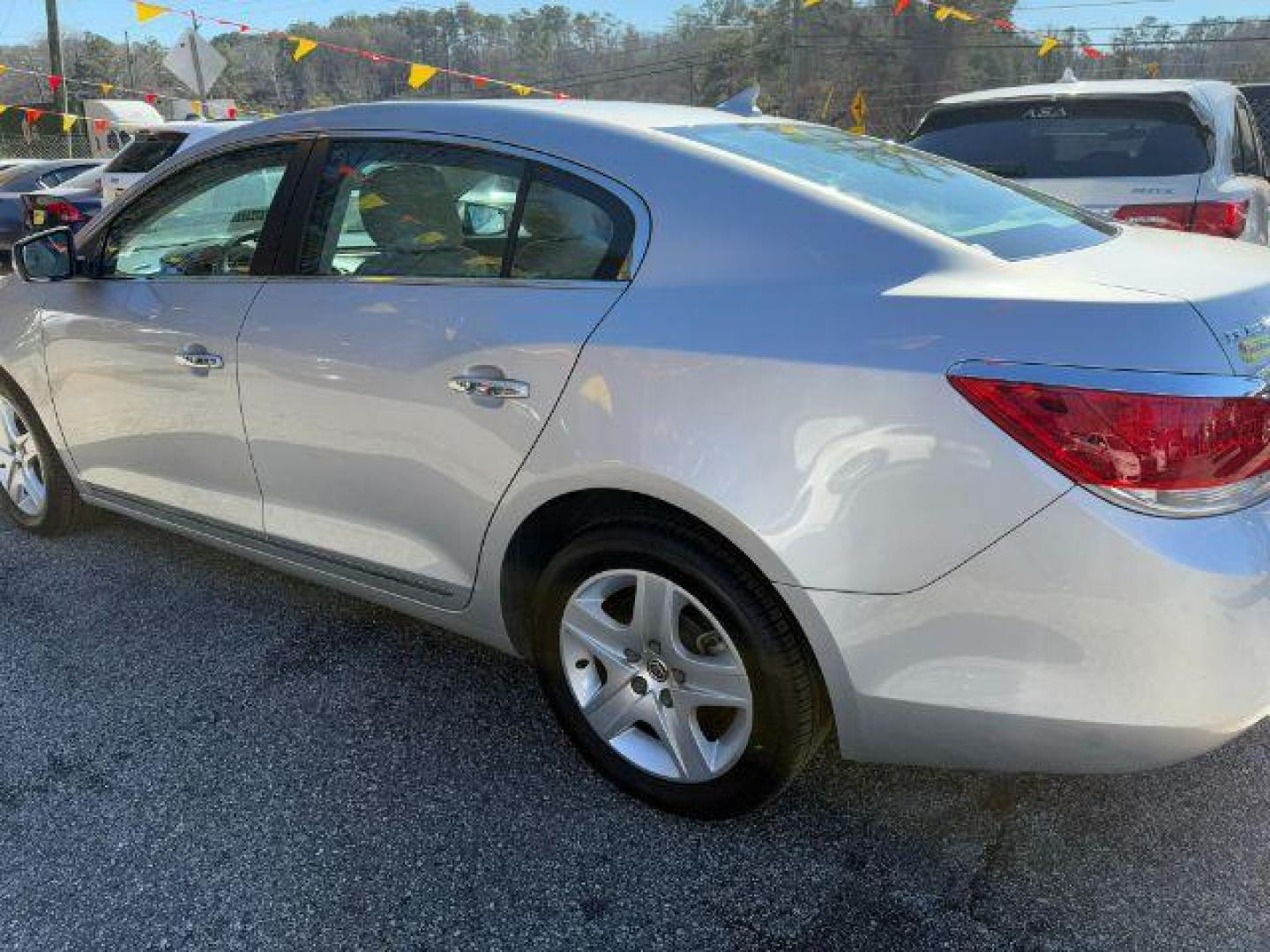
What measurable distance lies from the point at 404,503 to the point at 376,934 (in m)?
1.02

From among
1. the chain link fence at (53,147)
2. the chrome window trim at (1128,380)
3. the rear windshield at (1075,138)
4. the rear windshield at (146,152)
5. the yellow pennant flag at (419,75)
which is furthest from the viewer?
the chain link fence at (53,147)

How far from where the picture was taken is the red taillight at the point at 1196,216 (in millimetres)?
4641

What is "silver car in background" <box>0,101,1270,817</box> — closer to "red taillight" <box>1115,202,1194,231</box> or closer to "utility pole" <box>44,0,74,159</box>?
"red taillight" <box>1115,202,1194,231</box>

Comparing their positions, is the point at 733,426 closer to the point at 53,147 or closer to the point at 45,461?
the point at 45,461

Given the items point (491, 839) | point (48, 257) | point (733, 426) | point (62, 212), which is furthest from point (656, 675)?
point (62, 212)

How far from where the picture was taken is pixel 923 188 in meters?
2.61

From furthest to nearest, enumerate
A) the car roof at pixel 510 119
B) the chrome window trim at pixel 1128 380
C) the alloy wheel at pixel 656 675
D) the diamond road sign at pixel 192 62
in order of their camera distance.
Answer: the diamond road sign at pixel 192 62 → the car roof at pixel 510 119 → the alloy wheel at pixel 656 675 → the chrome window trim at pixel 1128 380

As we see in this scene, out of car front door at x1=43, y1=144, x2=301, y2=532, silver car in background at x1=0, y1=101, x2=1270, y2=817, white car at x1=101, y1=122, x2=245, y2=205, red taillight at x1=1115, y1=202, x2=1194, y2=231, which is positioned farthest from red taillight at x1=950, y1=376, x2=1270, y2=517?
white car at x1=101, y1=122, x2=245, y2=205

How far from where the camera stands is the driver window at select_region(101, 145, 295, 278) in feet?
10.4

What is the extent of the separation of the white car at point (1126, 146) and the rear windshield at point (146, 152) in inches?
A: 323

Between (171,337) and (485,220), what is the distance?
1182mm

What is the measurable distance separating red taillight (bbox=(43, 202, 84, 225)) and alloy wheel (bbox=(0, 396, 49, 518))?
8.46 m

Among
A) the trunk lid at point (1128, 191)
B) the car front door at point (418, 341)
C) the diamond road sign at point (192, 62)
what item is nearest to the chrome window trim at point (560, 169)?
the car front door at point (418, 341)

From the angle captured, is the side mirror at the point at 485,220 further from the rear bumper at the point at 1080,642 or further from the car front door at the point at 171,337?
the rear bumper at the point at 1080,642
